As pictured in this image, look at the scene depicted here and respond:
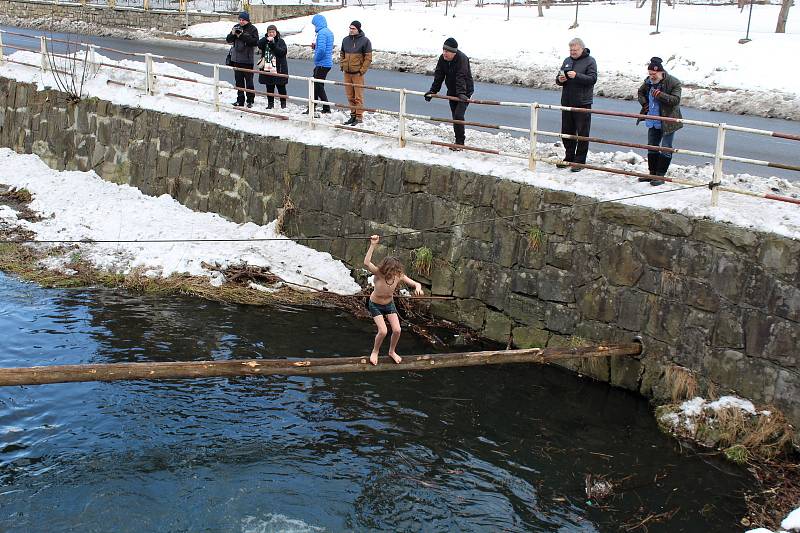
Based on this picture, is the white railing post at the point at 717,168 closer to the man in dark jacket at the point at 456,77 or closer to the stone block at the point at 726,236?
the stone block at the point at 726,236

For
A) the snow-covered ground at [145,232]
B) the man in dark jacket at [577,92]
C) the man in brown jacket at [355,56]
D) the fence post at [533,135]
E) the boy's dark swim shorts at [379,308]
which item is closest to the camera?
the boy's dark swim shorts at [379,308]

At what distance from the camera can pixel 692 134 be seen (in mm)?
19953

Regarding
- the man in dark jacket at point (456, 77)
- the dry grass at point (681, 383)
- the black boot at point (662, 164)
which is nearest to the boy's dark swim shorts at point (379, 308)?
the dry grass at point (681, 383)

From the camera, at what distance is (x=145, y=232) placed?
16.6m

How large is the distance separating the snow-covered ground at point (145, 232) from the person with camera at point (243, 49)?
277cm

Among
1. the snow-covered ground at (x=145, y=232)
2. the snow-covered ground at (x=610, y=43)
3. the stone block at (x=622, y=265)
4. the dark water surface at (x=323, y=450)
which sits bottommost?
the dark water surface at (x=323, y=450)

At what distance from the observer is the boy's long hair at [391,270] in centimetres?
961

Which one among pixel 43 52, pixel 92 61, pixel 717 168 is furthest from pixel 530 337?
pixel 43 52

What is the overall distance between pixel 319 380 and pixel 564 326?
3467 millimetres

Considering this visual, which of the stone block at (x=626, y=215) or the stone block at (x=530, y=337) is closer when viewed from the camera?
the stone block at (x=626, y=215)

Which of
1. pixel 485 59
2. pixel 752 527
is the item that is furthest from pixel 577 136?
pixel 485 59

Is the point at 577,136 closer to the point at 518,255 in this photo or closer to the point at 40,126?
the point at 518,255

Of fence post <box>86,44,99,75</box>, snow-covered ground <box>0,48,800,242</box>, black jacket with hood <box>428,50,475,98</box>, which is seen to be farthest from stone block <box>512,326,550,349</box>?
fence post <box>86,44,99,75</box>

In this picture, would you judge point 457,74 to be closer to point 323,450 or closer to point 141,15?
point 323,450
